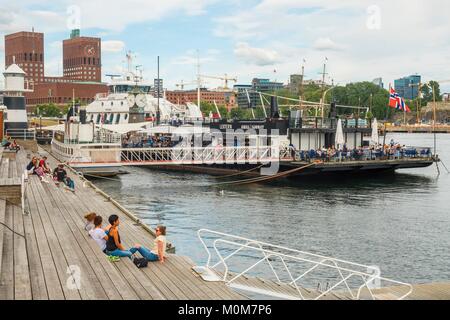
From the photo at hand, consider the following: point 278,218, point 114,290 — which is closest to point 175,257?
point 114,290

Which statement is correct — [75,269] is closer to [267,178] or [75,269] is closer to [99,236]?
[99,236]

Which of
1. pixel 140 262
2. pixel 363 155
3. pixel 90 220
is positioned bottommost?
pixel 140 262

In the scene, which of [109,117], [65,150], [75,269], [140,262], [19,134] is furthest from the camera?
[109,117]

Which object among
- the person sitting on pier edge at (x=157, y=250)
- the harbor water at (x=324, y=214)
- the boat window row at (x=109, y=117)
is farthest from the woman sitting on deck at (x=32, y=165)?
the boat window row at (x=109, y=117)

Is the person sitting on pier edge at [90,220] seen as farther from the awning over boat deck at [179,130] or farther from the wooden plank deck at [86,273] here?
the awning over boat deck at [179,130]

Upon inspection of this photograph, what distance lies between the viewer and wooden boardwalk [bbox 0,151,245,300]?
32.0ft

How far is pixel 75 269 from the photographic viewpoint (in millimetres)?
11125

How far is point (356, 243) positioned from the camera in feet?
74.6

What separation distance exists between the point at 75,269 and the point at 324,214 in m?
19.9

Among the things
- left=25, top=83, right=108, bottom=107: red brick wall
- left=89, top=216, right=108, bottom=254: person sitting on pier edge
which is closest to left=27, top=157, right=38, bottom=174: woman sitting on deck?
left=89, top=216, right=108, bottom=254: person sitting on pier edge

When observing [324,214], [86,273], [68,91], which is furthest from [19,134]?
[68,91]

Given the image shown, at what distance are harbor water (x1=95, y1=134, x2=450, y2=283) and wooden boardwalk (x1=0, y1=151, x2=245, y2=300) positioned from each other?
5817mm

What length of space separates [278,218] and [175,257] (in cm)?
1533

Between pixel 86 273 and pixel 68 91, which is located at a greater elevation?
pixel 68 91
